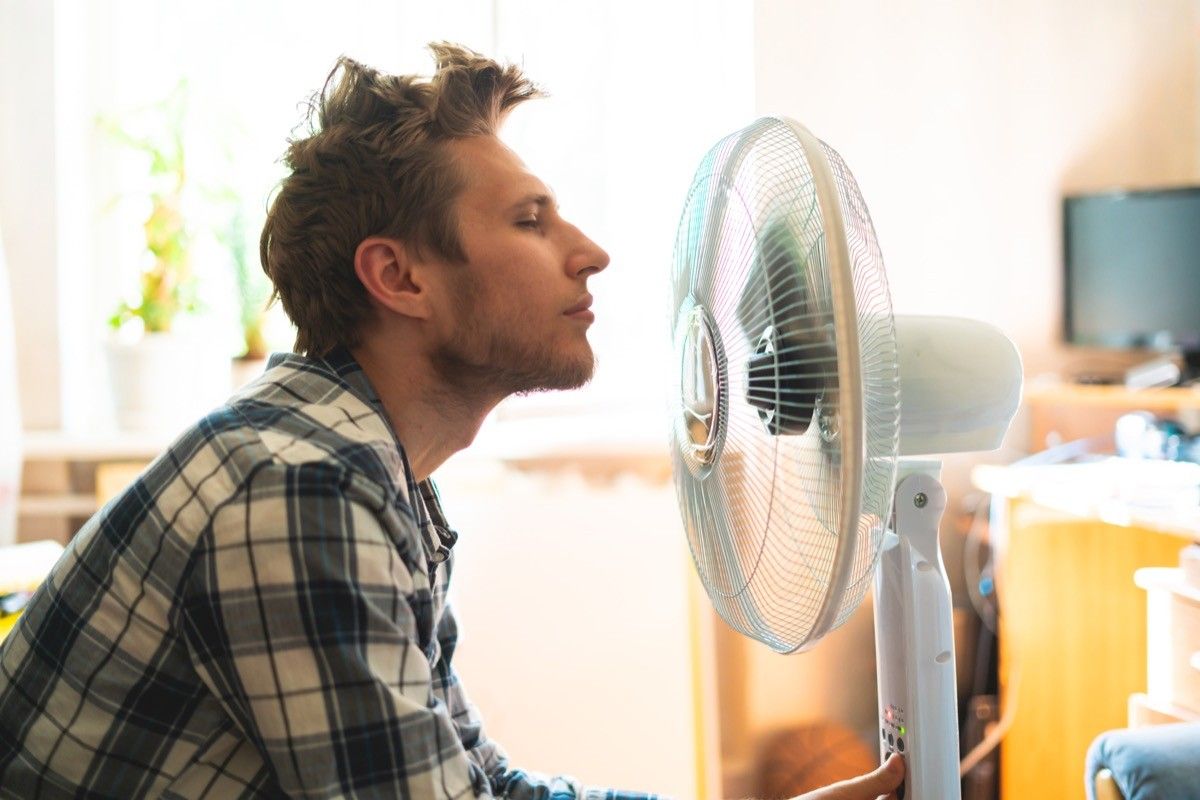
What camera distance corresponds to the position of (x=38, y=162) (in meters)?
2.08

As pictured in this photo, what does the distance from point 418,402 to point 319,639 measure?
374 millimetres

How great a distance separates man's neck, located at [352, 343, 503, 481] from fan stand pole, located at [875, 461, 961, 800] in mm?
395

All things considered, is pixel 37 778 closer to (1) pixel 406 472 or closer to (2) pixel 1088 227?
(1) pixel 406 472

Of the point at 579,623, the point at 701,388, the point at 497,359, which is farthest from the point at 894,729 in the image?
the point at 579,623

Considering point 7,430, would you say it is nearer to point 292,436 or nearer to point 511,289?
point 511,289

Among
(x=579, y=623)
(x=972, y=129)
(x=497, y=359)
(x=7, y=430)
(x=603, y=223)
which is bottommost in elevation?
(x=579, y=623)

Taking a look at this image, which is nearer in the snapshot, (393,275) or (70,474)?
(393,275)

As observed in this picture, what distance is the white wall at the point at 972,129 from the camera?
236 cm

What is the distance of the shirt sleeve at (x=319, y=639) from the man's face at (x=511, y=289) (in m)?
0.32

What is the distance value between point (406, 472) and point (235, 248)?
1361mm

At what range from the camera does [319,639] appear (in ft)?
2.44

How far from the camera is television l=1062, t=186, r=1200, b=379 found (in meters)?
2.34

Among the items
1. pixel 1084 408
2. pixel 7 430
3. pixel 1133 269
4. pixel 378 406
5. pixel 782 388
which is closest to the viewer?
pixel 782 388

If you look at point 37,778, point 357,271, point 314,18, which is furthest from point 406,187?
point 314,18
